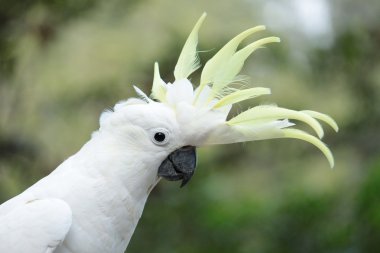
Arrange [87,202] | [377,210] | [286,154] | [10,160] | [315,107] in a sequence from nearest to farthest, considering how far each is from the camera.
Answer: [87,202] < [377,210] < [10,160] < [286,154] < [315,107]

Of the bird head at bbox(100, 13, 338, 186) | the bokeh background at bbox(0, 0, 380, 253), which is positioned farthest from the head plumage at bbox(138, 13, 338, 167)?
the bokeh background at bbox(0, 0, 380, 253)

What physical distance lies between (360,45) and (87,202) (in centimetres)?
408

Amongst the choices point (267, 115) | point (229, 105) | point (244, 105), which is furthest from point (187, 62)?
point (244, 105)

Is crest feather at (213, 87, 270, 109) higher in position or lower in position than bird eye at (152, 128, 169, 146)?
lower

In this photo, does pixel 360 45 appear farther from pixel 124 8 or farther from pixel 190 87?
pixel 190 87

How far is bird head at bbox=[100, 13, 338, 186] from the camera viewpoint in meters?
2.22

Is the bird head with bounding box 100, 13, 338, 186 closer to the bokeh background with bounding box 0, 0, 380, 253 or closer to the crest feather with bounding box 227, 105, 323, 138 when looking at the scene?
the crest feather with bounding box 227, 105, 323, 138

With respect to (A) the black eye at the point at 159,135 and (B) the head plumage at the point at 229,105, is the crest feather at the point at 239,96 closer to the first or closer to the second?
(B) the head plumage at the point at 229,105

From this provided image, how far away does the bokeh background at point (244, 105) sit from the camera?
4.51 meters

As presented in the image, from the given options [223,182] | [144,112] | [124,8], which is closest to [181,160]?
[144,112]

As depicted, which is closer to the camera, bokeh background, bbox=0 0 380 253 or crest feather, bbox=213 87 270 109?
crest feather, bbox=213 87 270 109

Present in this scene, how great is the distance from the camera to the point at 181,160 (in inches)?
89.4

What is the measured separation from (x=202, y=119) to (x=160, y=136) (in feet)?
0.46

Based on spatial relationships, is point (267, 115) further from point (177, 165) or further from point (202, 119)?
point (177, 165)
